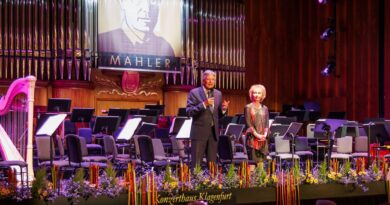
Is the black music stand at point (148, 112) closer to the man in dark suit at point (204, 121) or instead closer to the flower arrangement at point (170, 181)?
the man in dark suit at point (204, 121)

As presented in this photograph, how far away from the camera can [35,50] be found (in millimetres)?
12633

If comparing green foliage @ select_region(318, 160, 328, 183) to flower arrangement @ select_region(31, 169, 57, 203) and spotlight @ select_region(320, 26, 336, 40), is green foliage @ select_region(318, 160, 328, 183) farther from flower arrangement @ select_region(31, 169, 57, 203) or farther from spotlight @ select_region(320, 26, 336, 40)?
spotlight @ select_region(320, 26, 336, 40)

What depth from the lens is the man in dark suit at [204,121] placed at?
A: 21.2ft

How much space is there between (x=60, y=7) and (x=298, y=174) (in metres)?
8.50

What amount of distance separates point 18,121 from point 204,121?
6.12 ft

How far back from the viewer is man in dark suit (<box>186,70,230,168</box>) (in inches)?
254

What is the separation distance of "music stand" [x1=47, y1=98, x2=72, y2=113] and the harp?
331cm

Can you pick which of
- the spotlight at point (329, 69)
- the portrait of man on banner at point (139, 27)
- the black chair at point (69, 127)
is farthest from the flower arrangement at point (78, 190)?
the spotlight at point (329, 69)

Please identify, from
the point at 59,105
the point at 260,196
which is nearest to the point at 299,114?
the point at 59,105

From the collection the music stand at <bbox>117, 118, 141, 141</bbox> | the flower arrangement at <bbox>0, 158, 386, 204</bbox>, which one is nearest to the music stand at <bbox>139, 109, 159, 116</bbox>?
the music stand at <bbox>117, 118, 141, 141</bbox>

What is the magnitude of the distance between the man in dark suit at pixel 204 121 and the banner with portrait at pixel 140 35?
710 centimetres

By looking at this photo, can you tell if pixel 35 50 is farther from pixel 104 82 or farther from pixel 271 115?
pixel 271 115

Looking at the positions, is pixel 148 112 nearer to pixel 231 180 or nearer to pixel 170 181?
pixel 231 180

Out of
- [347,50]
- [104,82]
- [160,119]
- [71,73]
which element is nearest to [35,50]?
[71,73]
